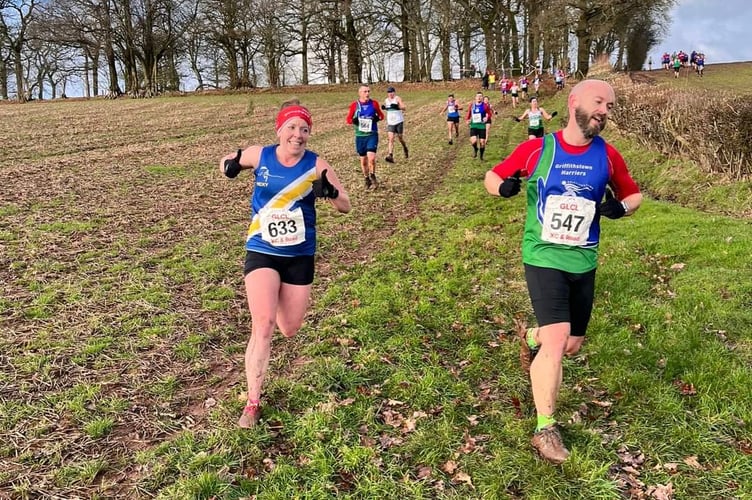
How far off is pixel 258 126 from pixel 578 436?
81.9 feet

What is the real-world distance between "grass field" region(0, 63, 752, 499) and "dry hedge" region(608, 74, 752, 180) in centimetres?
90

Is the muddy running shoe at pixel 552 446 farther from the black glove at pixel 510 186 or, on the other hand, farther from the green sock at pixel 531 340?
the black glove at pixel 510 186

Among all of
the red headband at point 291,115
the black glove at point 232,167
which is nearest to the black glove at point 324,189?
the red headband at point 291,115

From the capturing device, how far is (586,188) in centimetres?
340

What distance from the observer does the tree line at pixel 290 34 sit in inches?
1647

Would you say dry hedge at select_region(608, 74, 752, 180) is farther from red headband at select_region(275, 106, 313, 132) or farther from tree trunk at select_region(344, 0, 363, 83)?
tree trunk at select_region(344, 0, 363, 83)

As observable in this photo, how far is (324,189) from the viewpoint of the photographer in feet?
12.7

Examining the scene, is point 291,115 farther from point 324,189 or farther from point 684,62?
point 684,62

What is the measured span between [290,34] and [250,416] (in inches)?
1849

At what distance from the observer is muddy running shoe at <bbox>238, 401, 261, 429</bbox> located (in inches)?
150

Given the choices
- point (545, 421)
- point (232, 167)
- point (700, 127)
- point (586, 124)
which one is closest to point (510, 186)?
point (586, 124)

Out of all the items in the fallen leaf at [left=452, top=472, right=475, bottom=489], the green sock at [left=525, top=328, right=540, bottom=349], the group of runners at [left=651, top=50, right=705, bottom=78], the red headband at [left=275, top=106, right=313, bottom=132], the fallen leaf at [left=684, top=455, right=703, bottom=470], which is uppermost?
the group of runners at [left=651, top=50, right=705, bottom=78]

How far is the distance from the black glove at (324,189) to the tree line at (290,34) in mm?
38440

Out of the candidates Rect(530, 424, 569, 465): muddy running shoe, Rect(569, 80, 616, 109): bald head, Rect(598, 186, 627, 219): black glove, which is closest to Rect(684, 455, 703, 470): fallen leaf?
Rect(530, 424, 569, 465): muddy running shoe
